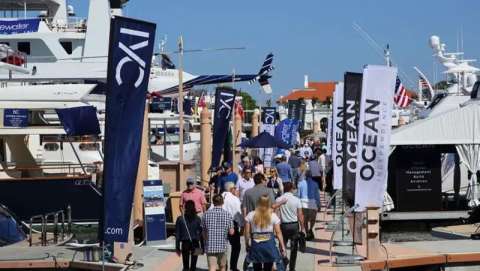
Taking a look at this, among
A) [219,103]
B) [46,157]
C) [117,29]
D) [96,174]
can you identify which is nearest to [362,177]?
[117,29]

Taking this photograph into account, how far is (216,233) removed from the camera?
12898mm

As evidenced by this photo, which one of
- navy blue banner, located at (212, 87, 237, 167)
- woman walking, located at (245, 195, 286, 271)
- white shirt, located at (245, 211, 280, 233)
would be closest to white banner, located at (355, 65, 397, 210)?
white shirt, located at (245, 211, 280, 233)

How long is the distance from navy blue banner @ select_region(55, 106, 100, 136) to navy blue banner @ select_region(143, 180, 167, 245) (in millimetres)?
3284

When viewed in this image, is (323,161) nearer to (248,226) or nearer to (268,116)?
(268,116)

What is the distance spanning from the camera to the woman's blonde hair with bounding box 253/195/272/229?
1209cm

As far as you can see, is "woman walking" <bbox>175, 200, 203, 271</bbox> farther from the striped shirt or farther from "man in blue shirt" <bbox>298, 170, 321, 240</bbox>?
"man in blue shirt" <bbox>298, 170, 321, 240</bbox>

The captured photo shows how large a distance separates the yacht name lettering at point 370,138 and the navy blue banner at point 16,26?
3478 centimetres

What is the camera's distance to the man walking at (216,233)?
1291cm

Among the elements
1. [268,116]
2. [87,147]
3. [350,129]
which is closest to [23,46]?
[268,116]

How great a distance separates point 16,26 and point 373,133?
3509 cm

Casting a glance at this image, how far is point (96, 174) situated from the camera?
2278 centimetres

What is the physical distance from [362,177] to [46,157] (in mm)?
17729

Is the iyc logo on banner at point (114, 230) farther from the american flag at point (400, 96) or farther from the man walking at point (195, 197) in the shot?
the american flag at point (400, 96)

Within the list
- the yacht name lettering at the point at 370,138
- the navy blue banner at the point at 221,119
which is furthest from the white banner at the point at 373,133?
the navy blue banner at the point at 221,119
